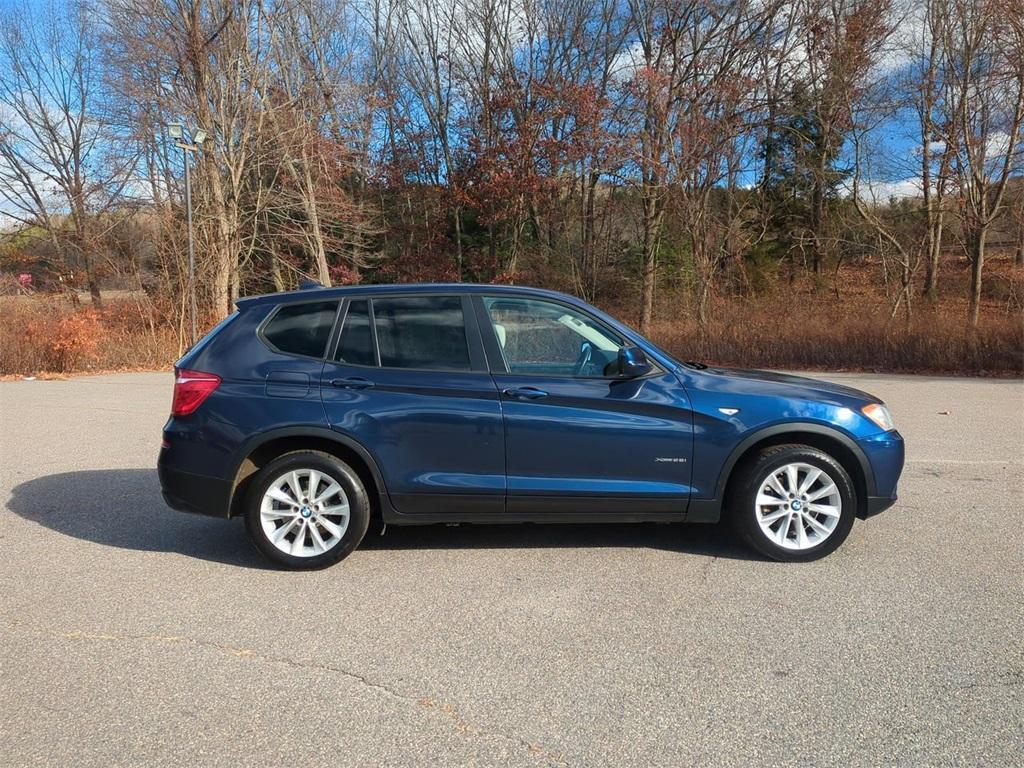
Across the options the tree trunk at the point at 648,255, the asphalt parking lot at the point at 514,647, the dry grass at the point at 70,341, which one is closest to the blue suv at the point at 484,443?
the asphalt parking lot at the point at 514,647

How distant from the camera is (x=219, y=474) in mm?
4621

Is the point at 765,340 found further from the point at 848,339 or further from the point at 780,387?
the point at 780,387

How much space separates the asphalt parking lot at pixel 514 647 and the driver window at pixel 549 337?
1216mm

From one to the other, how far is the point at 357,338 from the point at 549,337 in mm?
1196

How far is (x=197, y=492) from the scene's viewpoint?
467 cm

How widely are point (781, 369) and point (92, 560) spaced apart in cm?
1631

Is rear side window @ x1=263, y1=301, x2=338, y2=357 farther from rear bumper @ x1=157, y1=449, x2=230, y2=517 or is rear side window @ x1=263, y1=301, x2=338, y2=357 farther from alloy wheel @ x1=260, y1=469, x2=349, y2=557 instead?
rear bumper @ x1=157, y1=449, x2=230, y2=517

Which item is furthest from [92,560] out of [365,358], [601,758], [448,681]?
[601,758]

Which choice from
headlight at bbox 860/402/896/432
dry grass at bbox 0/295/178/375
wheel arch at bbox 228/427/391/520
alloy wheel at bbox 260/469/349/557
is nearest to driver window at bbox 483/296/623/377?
wheel arch at bbox 228/427/391/520

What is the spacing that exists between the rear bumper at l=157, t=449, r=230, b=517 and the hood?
3.00m

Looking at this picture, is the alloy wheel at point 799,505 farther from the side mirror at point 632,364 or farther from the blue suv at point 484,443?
the side mirror at point 632,364

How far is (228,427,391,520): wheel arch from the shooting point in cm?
459

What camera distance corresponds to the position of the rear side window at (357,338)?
4.74 metres

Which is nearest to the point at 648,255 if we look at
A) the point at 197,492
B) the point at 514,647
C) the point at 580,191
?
the point at 580,191
